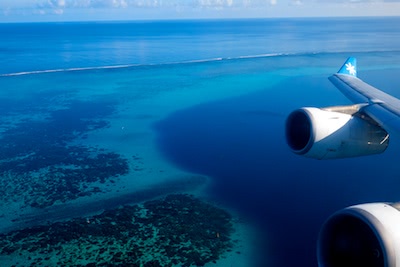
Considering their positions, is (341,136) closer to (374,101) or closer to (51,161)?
(374,101)

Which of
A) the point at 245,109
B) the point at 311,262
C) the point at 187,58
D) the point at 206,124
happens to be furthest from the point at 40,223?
the point at 187,58

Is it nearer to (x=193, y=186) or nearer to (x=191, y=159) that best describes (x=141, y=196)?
(x=193, y=186)

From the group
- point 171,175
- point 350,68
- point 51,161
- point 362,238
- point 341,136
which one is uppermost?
point 350,68

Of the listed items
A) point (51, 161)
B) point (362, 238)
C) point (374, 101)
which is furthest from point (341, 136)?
point (51, 161)

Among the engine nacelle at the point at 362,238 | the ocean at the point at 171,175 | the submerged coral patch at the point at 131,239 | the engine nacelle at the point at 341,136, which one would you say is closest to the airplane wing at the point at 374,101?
the engine nacelle at the point at 341,136

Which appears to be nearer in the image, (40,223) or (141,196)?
(40,223)

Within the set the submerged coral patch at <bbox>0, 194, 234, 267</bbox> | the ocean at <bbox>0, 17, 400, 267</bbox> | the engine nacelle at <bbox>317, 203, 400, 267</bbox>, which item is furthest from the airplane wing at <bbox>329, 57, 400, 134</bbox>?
the submerged coral patch at <bbox>0, 194, 234, 267</bbox>
